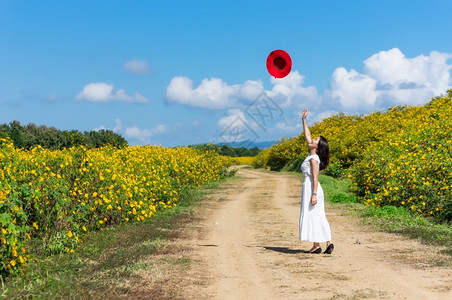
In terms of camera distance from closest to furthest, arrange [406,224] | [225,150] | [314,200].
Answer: [314,200] → [406,224] → [225,150]

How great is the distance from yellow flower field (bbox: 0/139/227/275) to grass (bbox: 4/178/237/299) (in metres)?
0.32

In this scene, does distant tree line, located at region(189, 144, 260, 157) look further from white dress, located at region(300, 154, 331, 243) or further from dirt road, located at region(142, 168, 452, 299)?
white dress, located at region(300, 154, 331, 243)

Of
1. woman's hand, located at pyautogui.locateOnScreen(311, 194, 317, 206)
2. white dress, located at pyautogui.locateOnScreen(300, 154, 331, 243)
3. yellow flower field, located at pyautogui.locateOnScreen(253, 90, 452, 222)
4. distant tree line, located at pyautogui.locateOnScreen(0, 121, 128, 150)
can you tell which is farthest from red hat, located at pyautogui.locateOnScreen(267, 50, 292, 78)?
distant tree line, located at pyautogui.locateOnScreen(0, 121, 128, 150)

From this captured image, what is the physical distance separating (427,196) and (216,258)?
296 inches

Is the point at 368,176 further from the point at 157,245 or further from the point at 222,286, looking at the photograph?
the point at 222,286

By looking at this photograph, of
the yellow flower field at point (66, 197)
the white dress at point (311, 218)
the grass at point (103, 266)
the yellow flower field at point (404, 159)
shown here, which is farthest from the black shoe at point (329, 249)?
the yellow flower field at point (404, 159)

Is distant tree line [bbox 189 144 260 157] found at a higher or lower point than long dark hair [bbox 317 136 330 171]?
higher

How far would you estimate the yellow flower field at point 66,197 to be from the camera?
691 cm

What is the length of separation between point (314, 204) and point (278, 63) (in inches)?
113

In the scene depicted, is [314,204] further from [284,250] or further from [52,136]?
[52,136]

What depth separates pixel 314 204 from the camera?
26.6ft

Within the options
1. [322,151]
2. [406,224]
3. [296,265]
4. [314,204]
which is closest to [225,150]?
[406,224]

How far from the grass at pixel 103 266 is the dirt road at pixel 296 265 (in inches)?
18.1

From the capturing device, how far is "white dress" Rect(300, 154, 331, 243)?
810 cm
